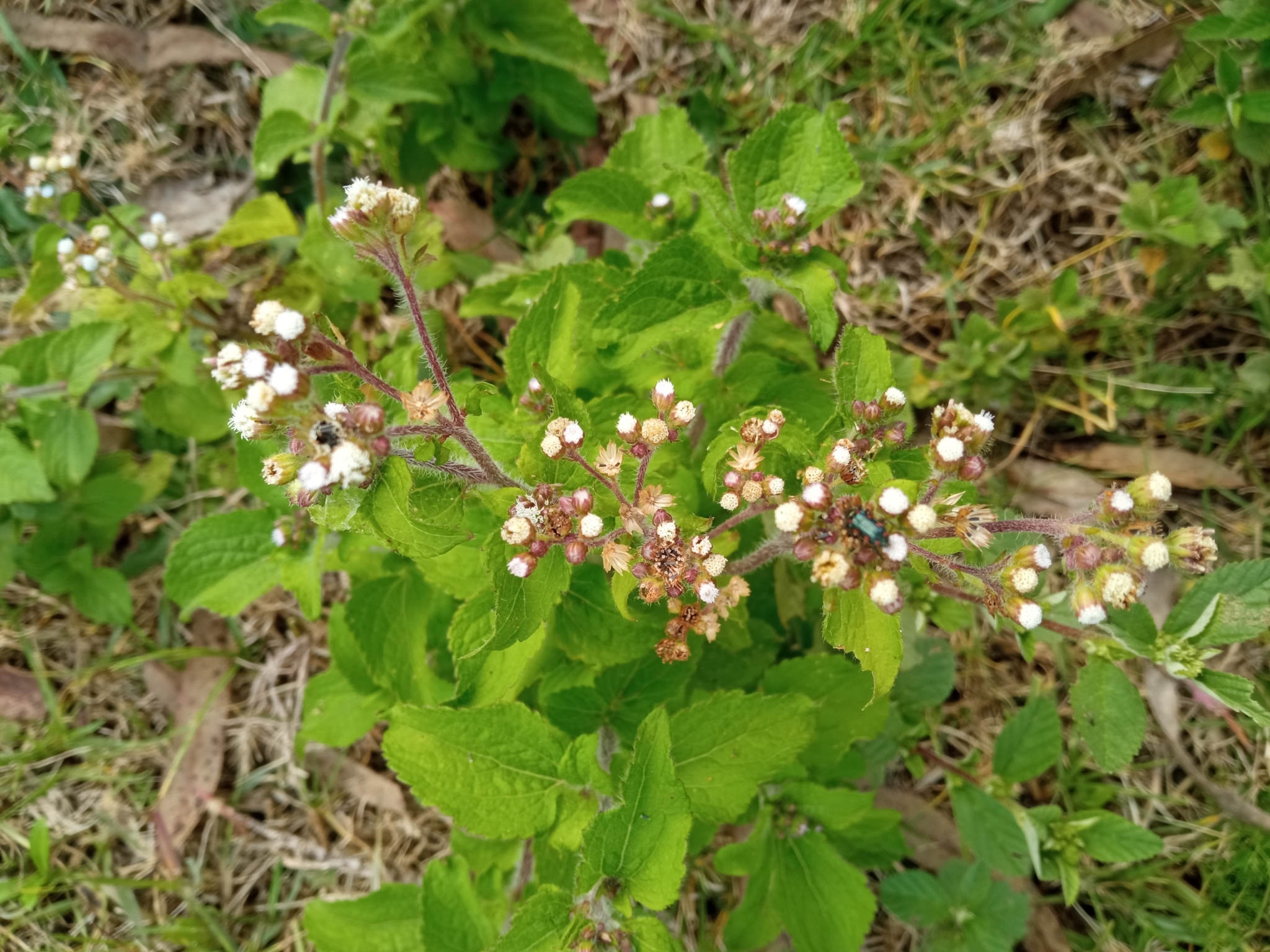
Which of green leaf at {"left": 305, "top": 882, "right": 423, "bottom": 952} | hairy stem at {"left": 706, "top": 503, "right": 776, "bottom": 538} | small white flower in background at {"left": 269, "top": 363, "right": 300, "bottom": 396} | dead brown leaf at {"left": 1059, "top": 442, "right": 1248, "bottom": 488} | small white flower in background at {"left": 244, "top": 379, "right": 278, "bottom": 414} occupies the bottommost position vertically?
green leaf at {"left": 305, "top": 882, "right": 423, "bottom": 952}

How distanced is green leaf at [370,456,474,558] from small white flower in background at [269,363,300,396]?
29 cm

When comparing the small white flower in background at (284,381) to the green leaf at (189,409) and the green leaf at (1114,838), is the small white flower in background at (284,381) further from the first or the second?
the green leaf at (1114,838)

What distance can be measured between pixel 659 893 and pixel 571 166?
418cm

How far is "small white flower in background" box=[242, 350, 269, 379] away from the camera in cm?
203

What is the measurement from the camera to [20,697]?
486 centimetres

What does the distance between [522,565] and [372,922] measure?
2173 mm

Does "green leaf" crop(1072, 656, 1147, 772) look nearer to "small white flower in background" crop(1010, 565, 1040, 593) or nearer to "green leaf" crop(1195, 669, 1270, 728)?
"green leaf" crop(1195, 669, 1270, 728)

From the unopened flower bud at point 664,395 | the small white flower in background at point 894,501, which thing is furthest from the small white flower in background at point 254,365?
the small white flower in background at point 894,501

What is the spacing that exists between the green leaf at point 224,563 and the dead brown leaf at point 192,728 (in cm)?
166

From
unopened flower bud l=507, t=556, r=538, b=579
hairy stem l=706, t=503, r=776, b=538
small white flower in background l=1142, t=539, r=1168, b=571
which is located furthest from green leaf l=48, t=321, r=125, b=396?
small white flower in background l=1142, t=539, r=1168, b=571

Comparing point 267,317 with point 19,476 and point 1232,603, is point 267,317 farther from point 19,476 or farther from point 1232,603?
point 1232,603

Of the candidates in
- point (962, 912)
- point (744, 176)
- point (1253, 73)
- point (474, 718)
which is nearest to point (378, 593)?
point (474, 718)

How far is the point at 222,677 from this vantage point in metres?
4.88

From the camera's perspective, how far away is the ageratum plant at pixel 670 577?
2.19 metres
